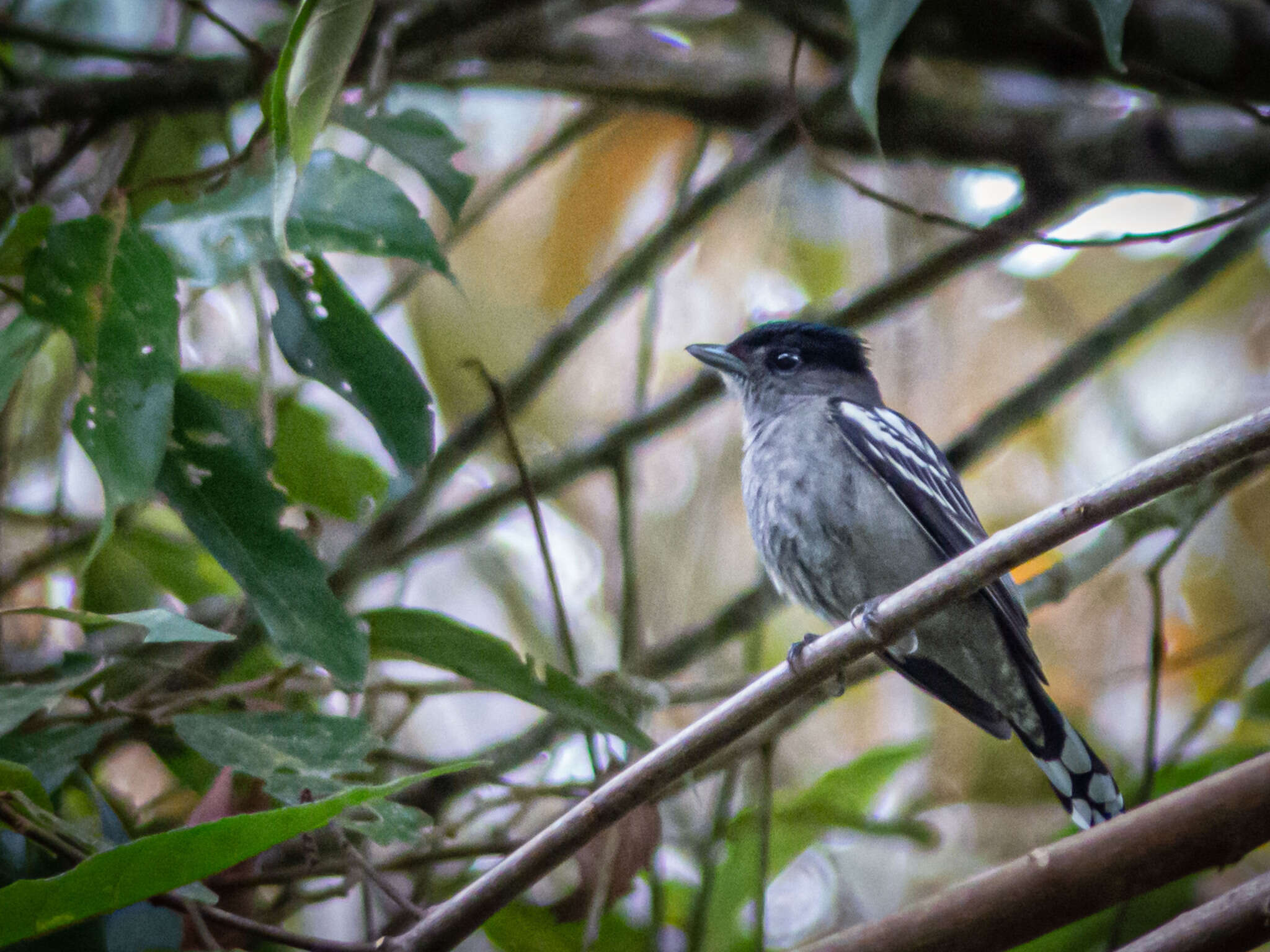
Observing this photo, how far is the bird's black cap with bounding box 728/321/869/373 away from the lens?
403cm

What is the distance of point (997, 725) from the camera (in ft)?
11.5

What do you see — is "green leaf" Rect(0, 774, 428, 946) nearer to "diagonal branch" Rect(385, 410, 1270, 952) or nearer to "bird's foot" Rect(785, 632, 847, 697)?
"diagonal branch" Rect(385, 410, 1270, 952)

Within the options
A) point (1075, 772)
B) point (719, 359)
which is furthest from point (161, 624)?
point (1075, 772)

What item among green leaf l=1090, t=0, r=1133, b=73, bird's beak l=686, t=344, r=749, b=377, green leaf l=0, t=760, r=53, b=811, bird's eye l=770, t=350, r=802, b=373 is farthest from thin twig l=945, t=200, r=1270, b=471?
green leaf l=0, t=760, r=53, b=811

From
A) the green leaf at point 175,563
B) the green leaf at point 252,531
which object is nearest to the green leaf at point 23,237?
the green leaf at point 252,531

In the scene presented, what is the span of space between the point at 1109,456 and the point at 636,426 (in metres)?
2.07

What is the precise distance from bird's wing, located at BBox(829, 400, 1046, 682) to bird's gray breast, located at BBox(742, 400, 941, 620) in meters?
0.04

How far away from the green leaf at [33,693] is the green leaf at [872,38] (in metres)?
1.93

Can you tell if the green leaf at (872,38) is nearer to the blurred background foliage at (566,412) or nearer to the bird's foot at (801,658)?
the blurred background foliage at (566,412)

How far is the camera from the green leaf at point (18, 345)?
243 cm

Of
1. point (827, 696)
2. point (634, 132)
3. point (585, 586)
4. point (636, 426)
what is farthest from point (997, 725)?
point (634, 132)

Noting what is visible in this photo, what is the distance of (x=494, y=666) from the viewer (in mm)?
2652

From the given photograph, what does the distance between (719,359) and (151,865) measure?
2.50 m

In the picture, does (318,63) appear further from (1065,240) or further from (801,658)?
(1065,240)
